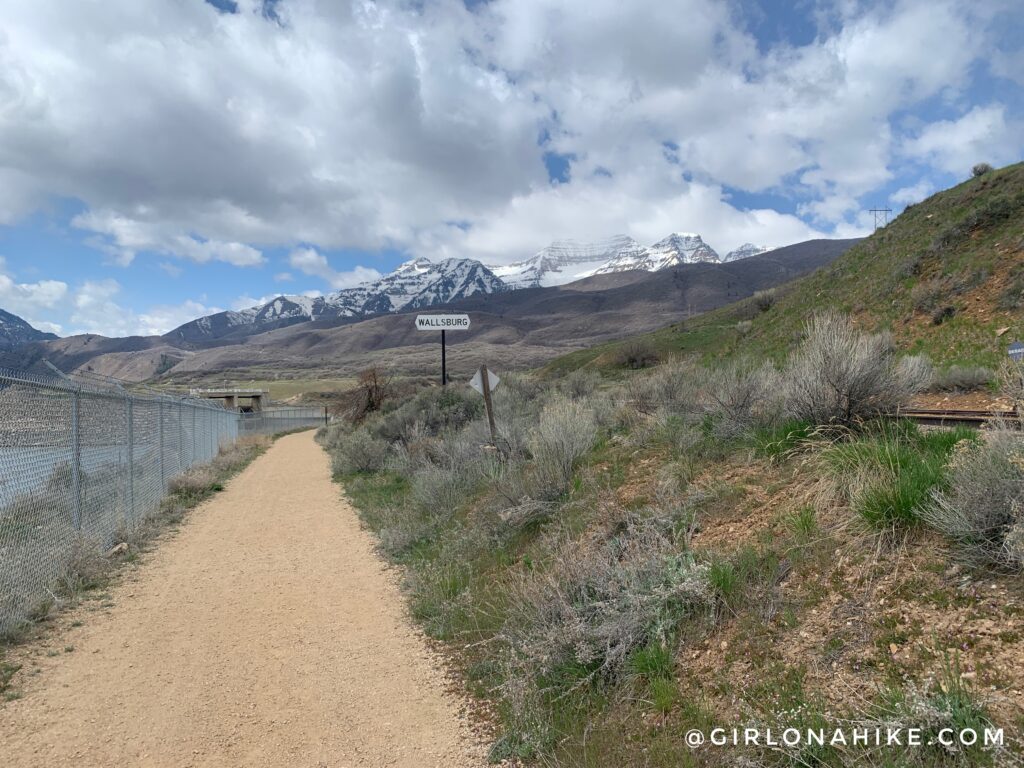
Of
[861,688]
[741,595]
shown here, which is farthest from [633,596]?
[861,688]

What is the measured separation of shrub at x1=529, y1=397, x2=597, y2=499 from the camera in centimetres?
814

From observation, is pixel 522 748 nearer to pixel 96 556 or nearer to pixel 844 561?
pixel 844 561

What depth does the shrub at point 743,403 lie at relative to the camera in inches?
289

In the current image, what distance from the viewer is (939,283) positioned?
21.3 m

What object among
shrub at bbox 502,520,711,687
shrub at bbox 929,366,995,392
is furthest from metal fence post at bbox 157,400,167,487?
shrub at bbox 929,366,995,392

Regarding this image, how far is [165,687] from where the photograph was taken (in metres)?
4.55

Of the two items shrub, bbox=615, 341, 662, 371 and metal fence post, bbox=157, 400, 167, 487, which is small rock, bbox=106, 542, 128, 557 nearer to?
metal fence post, bbox=157, 400, 167, 487

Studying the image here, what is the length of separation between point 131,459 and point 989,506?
10648mm

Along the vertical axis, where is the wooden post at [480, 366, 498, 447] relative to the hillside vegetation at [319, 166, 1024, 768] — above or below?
above

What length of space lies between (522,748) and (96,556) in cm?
598

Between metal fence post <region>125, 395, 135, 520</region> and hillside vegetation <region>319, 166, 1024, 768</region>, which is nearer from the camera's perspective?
hillside vegetation <region>319, 166, 1024, 768</region>

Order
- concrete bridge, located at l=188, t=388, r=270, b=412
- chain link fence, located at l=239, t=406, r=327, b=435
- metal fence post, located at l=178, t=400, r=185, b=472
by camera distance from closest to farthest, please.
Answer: metal fence post, located at l=178, t=400, r=185, b=472 → chain link fence, located at l=239, t=406, r=327, b=435 → concrete bridge, located at l=188, t=388, r=270, b=412

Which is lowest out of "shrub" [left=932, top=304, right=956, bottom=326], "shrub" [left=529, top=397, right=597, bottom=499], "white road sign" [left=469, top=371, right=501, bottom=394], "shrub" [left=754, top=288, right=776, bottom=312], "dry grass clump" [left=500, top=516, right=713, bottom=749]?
"dry grass clump" [left=500, top=516, right=713, bottom=749]

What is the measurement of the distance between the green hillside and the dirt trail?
15692mm
